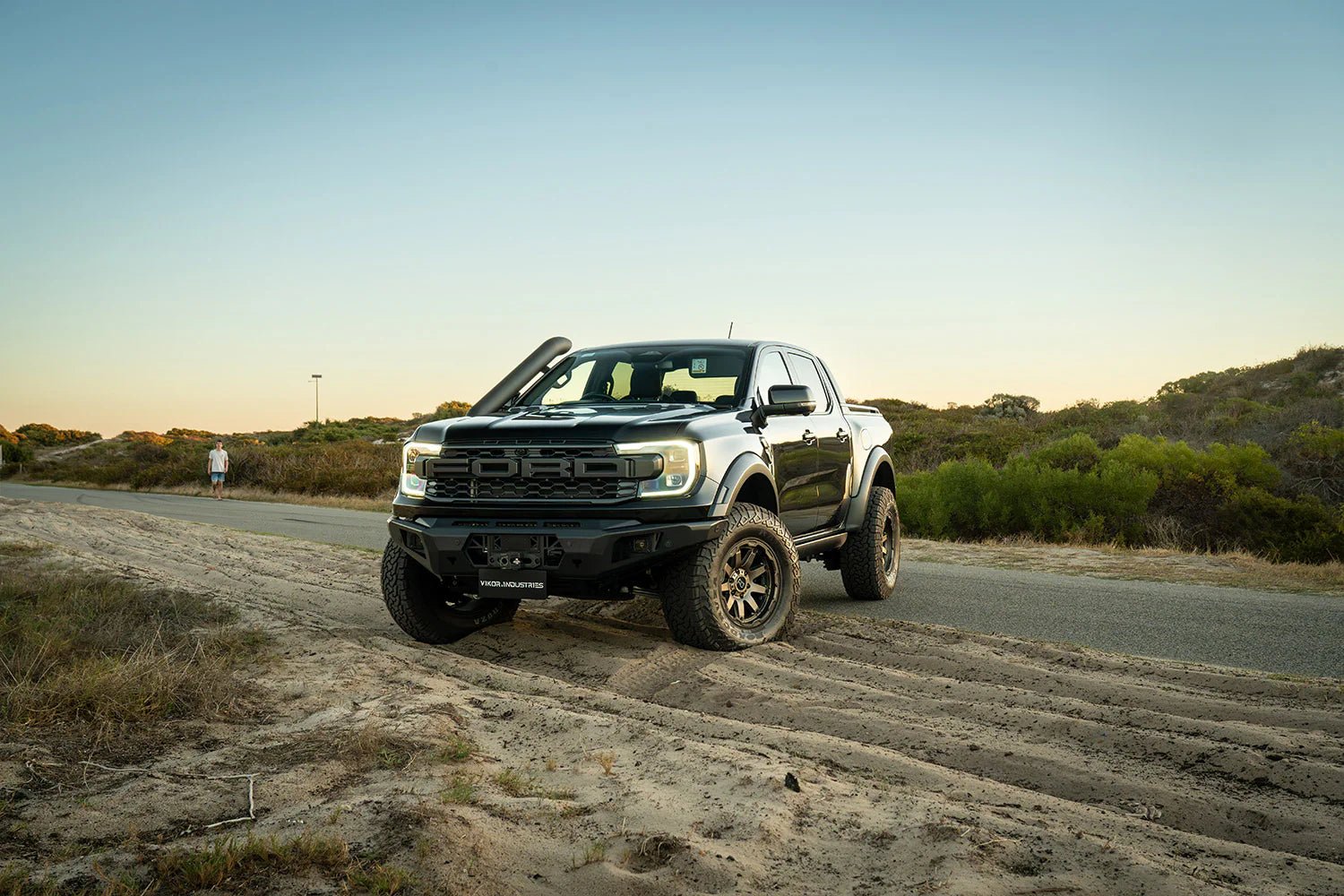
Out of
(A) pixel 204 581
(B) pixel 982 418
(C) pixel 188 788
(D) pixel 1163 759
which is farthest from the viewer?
(B) pixel 982 418

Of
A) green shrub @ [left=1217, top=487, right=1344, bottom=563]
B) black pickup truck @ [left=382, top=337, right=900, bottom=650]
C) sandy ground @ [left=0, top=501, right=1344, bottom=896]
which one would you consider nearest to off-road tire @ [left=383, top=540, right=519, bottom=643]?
black pickup truck @ [left=382, top=337, right=900, bottom=650]

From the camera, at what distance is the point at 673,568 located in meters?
6.48

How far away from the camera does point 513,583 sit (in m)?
6.34

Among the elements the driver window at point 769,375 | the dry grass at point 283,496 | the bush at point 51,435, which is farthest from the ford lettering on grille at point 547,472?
the bush at point 51,435

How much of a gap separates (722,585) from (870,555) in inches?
114

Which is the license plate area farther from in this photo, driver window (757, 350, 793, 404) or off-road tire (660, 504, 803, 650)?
driver window (757, 350, 793, 404)

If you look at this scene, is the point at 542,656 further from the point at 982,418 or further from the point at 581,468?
the point at 982,418

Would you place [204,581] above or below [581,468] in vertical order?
below

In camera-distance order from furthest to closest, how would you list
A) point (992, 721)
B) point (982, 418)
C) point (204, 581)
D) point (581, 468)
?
1. point (982, 418)
2. point (204, 581)
3. point (581, 468)
4. point (992, 721)

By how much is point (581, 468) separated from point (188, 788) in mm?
2792

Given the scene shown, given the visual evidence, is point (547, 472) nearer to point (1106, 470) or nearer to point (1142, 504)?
point (1142, 504)

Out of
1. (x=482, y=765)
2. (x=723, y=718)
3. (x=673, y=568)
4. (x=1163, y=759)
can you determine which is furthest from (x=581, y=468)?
(x=1163, y=759)

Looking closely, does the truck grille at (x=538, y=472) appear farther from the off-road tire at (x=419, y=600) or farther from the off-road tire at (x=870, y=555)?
the off-road tire at (x=870, y=555)

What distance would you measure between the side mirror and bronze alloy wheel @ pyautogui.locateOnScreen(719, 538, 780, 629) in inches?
36.3
